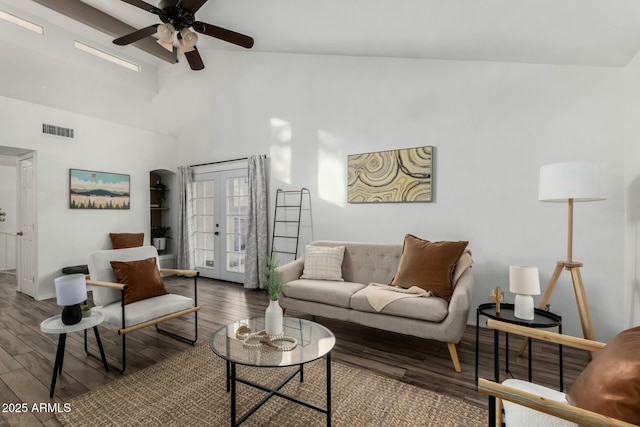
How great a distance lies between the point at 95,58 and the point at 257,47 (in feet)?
10.6

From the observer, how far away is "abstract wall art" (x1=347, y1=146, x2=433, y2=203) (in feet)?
11.5

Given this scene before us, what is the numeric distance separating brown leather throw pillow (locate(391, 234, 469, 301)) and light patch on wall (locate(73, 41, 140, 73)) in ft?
21.2

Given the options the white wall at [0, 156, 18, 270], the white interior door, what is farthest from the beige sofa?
the white wall at [0, 156, 18, 270]

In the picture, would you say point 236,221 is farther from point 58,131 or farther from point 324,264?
Answer: point 58,131

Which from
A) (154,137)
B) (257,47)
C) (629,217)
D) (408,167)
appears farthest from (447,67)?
(154,137)

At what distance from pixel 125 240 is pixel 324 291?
409cm

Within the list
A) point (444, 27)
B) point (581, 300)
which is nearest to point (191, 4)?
point (444, 27)

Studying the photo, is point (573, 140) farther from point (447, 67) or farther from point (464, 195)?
point (447, 67)

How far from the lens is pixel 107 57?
5.59 meters

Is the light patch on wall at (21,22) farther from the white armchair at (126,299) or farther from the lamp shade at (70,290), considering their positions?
the lamp shade at (70,290)

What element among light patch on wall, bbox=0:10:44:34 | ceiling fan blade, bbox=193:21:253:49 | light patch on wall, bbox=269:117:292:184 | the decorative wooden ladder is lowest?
the decorative wooden ladder

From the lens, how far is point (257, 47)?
4629mm

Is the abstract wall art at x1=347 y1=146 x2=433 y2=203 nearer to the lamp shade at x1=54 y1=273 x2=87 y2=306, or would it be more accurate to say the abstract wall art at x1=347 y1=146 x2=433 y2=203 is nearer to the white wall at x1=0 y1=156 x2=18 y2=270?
the lamp shade at x1=54 y1=273 x2=87 y2=306

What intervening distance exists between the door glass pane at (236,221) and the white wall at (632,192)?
4.81 meters
